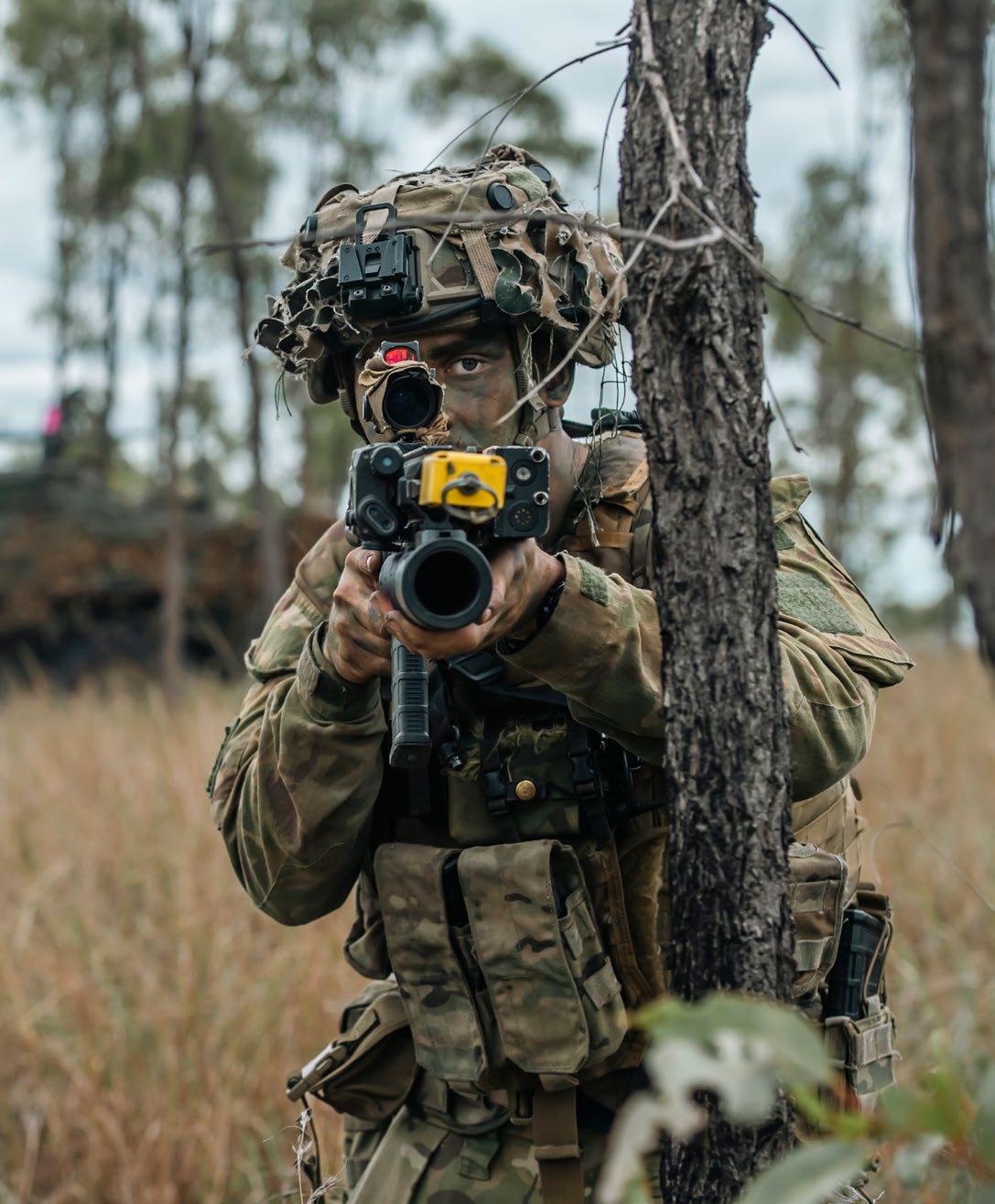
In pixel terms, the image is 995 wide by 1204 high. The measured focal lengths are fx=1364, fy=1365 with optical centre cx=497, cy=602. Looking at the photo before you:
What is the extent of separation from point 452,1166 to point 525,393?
1176 mm

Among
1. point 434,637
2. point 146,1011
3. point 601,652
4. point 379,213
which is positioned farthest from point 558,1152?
point 146,1011

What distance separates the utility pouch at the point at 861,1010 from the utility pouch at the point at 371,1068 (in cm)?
66

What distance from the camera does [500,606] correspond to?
1.51 meters

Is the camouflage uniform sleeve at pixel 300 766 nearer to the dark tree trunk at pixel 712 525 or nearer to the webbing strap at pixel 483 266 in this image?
the webbing strap at pixel 483 266

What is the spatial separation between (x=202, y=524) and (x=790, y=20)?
11.2 m

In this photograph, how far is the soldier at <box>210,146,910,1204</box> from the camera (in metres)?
1.90

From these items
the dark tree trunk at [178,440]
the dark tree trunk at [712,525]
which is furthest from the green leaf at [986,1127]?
the dark tree trunk at [178,440]

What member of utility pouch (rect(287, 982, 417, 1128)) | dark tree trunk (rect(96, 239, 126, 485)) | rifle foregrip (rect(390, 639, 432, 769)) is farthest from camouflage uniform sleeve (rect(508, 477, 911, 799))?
dark tree trunk (rect(96, 239, 126, 485))

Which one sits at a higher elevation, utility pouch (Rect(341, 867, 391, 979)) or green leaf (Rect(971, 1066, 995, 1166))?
green leaf (Rect(971, 1066, 995, 1166))

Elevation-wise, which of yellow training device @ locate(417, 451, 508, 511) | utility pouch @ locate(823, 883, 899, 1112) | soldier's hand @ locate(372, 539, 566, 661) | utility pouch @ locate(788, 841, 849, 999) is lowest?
utility pouch @ locate(823, 883, 899, 1112)

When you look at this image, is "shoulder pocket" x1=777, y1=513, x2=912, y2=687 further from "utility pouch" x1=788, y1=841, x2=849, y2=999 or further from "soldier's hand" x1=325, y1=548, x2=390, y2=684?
"soldier's hand" x1=325, y1=548, x2=390, y2=684

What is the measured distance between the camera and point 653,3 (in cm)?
135

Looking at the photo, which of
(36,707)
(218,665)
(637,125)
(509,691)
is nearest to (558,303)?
(509,691)

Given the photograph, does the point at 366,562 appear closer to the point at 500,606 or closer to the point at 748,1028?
the point at 500,606
